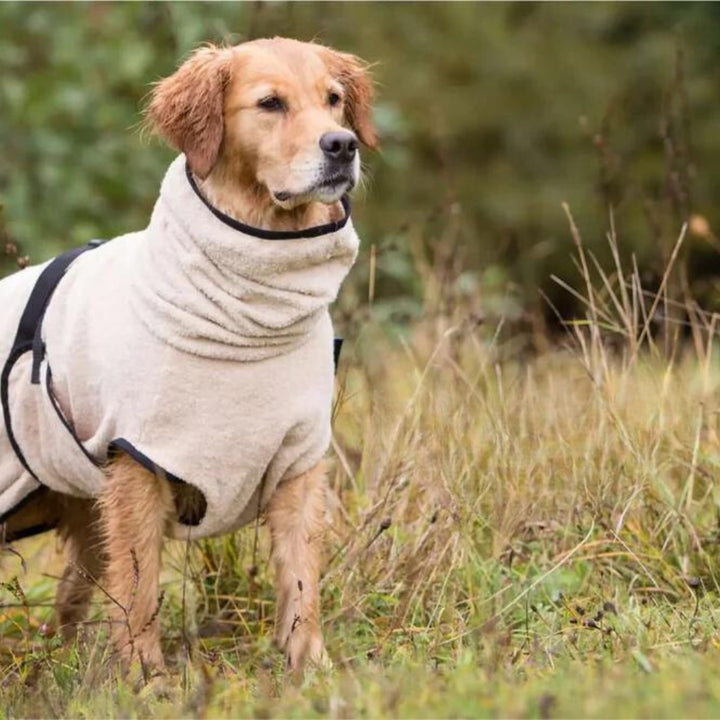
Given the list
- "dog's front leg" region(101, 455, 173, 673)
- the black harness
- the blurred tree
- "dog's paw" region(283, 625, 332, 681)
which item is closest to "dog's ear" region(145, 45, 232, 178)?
the black harness

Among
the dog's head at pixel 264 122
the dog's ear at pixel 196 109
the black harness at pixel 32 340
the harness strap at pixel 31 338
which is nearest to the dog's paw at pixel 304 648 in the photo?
the black harness at pixel 32 340

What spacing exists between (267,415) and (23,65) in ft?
15.2

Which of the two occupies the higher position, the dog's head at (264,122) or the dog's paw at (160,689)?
the dog's head at (264,122)

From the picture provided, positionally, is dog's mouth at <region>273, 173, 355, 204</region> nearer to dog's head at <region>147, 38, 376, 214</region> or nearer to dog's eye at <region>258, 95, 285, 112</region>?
dog's head at <region>147, 38, 376, 214</region>

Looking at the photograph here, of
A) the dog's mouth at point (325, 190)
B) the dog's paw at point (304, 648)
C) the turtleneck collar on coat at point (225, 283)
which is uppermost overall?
the dog's mouth at point (325, 190)

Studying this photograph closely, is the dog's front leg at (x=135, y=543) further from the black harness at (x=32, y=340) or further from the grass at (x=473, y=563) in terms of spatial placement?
the black harness at (x=32, y=340)

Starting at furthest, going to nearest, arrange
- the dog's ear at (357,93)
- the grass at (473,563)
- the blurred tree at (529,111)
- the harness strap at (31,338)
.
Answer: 1. the blurred tree at (529,111)
2. the dog's ear at (357,93)
3. the harness strap at (31,338)
4. the grass at (473,563)

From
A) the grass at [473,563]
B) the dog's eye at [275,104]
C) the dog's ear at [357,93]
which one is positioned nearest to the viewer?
the grass at [473,563]

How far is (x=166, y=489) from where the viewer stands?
4.52 metres

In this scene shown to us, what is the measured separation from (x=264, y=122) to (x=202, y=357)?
0.71m

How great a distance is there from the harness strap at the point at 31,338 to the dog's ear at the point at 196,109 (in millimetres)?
557

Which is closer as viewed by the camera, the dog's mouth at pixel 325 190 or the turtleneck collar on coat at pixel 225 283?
the turtleneck collar on coat at pixel 225 283

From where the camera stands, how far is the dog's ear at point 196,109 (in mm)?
4453

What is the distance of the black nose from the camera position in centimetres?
439
